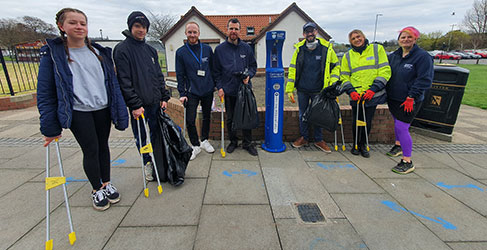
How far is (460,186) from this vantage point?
294 cm

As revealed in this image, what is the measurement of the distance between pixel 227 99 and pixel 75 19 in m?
2.19

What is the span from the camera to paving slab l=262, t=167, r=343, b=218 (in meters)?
2.44

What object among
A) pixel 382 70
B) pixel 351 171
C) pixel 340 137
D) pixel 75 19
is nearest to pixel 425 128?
pixel 340 137

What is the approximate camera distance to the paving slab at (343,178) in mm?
2857

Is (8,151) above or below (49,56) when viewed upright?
below

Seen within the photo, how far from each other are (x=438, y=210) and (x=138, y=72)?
355 cm

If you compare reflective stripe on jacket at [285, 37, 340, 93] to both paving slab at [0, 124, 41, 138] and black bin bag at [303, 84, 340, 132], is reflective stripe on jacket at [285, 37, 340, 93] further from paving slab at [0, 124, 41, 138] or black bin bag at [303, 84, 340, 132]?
paving slab at [0, 124, 41, 138]

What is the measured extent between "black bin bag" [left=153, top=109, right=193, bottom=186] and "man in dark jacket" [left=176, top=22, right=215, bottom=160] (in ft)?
2.33

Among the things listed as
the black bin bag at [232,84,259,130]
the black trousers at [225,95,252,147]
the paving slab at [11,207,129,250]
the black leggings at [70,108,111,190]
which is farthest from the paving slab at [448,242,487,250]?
the black leggings at [70,108,111,190]

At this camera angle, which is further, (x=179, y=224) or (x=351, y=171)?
(x=351, y=171)

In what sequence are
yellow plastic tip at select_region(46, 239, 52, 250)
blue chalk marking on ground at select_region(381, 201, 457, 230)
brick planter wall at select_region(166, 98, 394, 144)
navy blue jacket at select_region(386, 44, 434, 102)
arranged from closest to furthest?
yellow plastic tip at select_region(46, 239, 52, 250)
blue chalk marking on ground at select_region(381, 201, 457, 230)
navy blue jacket at select_region(386, 44, 434, 102)
brick planter wall at select_region(166, 98, 394, 144)

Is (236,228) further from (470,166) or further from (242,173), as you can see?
(470,166)

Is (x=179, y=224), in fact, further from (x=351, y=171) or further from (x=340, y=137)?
(x=340, y=137)

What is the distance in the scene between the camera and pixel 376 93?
353cm
